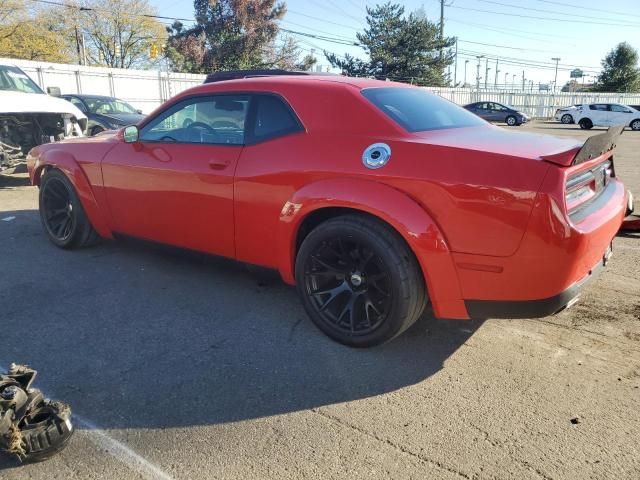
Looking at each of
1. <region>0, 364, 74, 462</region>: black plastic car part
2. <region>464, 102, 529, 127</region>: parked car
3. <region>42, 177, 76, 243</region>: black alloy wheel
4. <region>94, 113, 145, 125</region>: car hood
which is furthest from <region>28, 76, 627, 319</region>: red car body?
<region>464, 102, 529, 127</region>: parked car

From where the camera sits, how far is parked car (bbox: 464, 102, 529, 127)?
31.2 metres

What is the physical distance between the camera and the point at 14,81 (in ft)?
31.2

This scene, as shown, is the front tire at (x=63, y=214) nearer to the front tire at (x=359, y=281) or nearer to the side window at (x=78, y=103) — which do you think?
the front tire at (x=359, y=281)

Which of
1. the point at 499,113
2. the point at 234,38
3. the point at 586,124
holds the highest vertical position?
the point at 234,38

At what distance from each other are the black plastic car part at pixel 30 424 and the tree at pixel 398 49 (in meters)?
45.2

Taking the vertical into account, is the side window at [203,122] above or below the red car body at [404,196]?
above

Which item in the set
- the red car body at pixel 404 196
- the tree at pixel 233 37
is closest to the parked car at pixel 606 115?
the tree at pixel 233 37

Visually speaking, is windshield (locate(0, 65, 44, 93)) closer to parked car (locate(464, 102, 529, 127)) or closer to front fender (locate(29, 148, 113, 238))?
front fender (locate(29, 148, 113, 238))

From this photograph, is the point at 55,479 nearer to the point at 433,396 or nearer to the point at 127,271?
the point at 433,396

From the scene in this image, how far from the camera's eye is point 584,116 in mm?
29516

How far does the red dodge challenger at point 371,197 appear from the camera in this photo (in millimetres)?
2674

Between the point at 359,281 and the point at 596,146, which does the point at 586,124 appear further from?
the point at 359,281

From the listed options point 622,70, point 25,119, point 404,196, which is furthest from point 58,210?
point 622,70

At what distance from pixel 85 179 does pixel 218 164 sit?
1.73 meters
